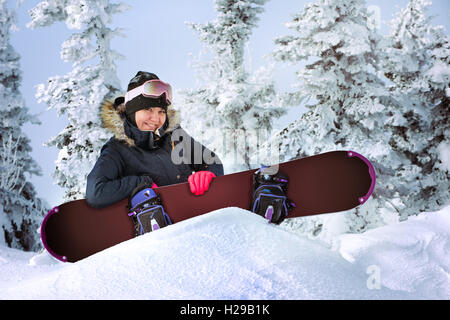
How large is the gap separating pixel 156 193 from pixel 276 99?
265 inches

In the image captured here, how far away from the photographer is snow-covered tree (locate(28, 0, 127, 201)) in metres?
8.09

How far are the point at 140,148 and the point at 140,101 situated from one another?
0.54 metres

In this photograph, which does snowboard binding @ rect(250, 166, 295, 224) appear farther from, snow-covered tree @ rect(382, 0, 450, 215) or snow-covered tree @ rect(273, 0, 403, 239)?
snow-covered tree @ rect(382, 0, 450, 215)

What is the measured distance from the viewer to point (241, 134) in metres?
10.5

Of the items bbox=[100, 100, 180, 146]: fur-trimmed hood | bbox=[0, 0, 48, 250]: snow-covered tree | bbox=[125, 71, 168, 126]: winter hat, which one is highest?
bbox=[125, 71, 168, 126]: winter hat

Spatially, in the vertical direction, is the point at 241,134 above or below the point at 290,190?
below

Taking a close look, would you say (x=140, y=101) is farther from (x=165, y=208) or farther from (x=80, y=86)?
(x=80, y=86)

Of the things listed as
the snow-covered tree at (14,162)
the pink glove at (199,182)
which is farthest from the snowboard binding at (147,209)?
the snow-covered tree at (14,162)

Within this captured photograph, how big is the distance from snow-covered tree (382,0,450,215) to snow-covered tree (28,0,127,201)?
7399 mm

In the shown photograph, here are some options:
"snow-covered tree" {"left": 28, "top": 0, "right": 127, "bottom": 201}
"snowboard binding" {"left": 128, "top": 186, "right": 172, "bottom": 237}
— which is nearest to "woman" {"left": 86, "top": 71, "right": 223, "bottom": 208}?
"snowboard binding" {"left": 128, "top": 186, "right": 172, "bottom": 237}

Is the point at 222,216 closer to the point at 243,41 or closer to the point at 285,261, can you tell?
the point at 285,261

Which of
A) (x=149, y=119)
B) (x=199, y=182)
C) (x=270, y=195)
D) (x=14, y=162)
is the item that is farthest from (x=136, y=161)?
(x=14, y=162)

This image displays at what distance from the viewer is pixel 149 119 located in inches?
158
